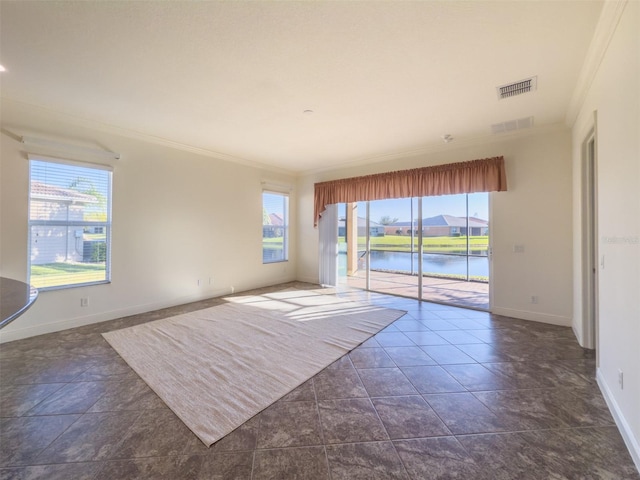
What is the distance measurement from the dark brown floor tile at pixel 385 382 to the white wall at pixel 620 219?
123cm

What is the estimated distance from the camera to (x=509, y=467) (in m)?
→ 1.38

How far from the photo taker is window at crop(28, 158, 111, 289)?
3.09 m

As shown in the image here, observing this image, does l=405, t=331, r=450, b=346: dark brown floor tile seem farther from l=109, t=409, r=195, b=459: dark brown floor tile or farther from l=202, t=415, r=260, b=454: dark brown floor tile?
l=109, t=409, r=195, b=459: dark brown floor tile

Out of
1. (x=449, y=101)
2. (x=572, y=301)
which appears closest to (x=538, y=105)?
(x=449, y=101)

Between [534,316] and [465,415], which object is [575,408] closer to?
[465,415]

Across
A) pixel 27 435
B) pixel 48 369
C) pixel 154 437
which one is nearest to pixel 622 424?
pixel 154 437

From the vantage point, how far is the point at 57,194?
3.24 m

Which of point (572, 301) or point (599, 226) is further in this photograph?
point (572, 301)

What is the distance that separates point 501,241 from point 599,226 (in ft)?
5.98


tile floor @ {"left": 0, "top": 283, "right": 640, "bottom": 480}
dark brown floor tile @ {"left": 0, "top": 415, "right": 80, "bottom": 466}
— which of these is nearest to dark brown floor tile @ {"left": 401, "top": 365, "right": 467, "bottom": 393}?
tile floor @ {"left": 0, "top": 283, "right": 640, "bottom": 480}

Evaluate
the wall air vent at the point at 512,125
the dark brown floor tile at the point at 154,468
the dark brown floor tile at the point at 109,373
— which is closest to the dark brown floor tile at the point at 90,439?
the dark brown floor tile at the point at 154,468

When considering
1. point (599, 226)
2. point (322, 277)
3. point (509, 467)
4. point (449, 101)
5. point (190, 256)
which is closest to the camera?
point (509, 467)

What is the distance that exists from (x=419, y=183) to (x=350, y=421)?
12.5 ft

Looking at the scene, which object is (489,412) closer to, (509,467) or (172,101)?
(509,467)
